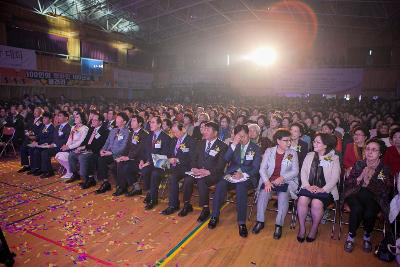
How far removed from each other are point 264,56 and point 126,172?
19248 millimetres

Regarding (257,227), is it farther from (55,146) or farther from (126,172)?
(55,146)

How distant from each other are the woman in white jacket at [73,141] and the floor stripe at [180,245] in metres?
3.73

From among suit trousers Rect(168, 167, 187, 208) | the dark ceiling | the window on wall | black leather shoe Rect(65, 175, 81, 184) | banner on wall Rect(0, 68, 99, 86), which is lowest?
black leather shoe Rect(65, 175, 81, 184)

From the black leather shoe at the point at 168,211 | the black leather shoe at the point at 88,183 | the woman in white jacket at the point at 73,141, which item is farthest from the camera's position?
the woman in white jacket at the point at 73,141

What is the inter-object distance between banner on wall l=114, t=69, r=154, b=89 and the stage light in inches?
372

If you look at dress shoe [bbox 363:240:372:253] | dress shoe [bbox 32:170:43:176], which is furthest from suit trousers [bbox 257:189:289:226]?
dress shoe [bbox 32:170:43:176]

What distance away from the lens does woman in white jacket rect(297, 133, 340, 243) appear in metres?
3.93

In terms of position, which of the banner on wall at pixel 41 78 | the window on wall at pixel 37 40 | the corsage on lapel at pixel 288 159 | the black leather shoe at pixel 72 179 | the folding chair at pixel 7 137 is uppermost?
the window on wall at pixel 37 40

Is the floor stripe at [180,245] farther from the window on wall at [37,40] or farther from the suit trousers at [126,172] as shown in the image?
A: the window on wall at [37,40]

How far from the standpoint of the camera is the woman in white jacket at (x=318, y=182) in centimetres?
393

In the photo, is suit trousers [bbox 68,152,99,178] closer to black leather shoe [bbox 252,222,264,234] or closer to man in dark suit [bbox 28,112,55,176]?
man in dark suit [bbox 28,112,55,176]

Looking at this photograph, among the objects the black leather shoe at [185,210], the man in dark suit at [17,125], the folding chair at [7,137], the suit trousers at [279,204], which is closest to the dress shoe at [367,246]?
the suit trousers at [279,204]

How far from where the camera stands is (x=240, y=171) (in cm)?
457

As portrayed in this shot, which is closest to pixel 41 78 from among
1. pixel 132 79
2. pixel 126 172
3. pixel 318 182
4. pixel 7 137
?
pixel 132 79
